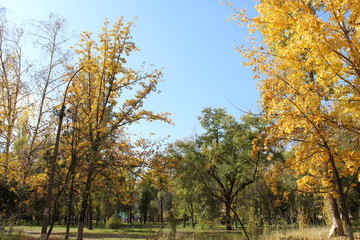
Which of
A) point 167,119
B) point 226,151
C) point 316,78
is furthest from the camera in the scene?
point 226,151

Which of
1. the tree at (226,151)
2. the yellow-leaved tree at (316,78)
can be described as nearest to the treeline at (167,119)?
the yellow-leaved tree at (316,78)

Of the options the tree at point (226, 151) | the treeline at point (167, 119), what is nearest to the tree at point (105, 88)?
the treeline at point (167, 119)

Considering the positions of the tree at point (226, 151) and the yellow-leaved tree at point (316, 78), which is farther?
the tree at point (226, 151)

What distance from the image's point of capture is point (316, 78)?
6.57 metres

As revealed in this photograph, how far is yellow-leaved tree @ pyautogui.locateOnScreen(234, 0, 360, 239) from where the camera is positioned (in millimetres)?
5809

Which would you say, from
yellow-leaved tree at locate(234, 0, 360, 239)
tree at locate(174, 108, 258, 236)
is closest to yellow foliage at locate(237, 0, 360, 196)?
yellow-leaved tree at locate(234, 0, 360, 239)

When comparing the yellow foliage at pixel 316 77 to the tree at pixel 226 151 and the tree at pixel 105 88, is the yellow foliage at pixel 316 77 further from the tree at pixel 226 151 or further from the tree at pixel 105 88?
the tree at pixel 226 151

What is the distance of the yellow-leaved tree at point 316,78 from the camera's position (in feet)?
19.1

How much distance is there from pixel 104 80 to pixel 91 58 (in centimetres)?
127

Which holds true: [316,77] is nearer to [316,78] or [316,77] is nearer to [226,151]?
[316,78]

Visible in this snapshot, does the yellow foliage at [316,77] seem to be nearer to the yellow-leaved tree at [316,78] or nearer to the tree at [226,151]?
the yellow-leaved tree at [316,78]

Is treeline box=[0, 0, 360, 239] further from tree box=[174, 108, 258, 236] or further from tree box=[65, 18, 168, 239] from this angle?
tree box=[174, 108, 258, 236]

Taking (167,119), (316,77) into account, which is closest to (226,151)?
(167,119)

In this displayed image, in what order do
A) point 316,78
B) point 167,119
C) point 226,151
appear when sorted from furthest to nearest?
point 226,151 → point 167,119 → point 316,78
